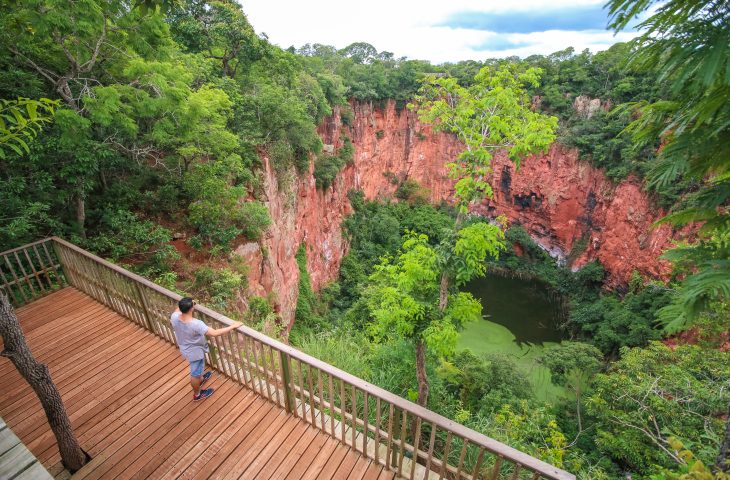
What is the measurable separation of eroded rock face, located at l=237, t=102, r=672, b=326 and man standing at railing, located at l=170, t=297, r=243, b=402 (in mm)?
6332

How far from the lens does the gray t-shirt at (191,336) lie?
3484 millimetres

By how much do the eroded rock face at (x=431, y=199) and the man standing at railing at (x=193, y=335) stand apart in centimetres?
633

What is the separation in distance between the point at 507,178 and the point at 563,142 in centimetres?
560

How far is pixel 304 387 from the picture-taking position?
434 centimetres

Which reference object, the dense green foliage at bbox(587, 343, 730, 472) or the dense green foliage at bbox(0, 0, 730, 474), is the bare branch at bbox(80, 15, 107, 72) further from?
the dense green foliage at bbox(587, 343, 730, 472)

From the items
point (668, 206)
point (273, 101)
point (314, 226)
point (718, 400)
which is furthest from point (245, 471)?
point (668, 206)

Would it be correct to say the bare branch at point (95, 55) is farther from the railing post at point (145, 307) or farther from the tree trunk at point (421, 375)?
the tree trunk at point (421, 375)

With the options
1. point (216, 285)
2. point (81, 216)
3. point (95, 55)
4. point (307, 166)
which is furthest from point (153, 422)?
point (307, 166)

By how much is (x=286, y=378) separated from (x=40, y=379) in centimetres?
194

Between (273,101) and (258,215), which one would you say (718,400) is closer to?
(258,215)

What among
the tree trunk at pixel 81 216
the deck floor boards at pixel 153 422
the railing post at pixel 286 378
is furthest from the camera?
the tree trunk at pixel 81 216

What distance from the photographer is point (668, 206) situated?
60.5ft

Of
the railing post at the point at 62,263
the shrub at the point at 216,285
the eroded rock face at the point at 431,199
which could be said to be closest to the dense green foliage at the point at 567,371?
the eroded rock face at the point at 431,199

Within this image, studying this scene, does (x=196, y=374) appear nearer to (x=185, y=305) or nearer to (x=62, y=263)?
(x=185, y=305)
